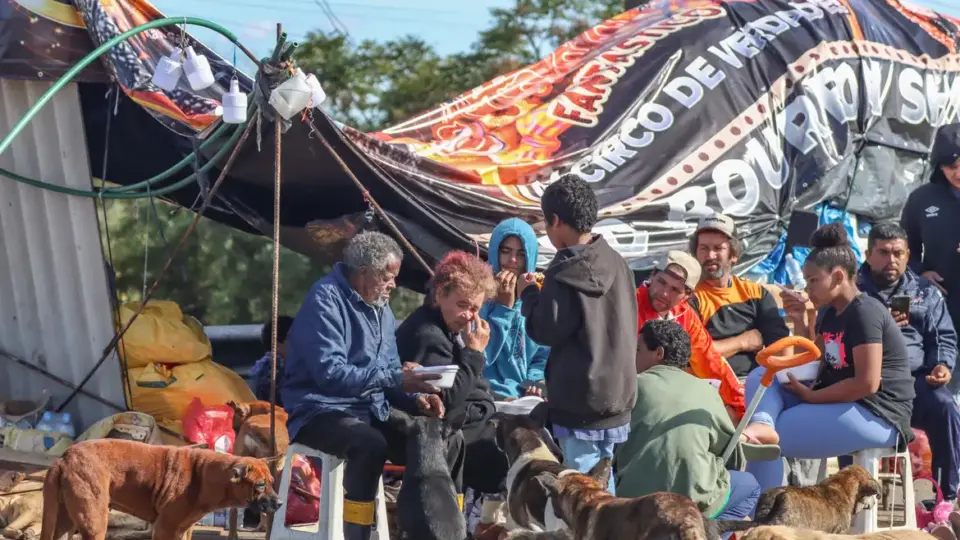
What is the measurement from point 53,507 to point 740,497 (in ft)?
8.94

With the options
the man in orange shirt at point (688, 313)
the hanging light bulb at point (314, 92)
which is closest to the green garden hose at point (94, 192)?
the hanging light bulb at point (314, 92)

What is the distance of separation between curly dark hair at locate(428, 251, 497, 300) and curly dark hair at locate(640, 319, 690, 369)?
781 mm

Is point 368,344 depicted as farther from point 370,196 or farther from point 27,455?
point 27,455

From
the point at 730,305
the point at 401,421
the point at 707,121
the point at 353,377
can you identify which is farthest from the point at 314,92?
the point at 707,121

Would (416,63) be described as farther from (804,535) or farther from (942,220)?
(804,535)

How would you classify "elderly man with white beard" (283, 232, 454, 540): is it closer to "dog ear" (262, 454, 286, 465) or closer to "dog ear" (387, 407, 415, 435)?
"dog ear" (387, 407, 415, 435)

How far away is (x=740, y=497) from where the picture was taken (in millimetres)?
5383

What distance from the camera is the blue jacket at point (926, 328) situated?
7.09m

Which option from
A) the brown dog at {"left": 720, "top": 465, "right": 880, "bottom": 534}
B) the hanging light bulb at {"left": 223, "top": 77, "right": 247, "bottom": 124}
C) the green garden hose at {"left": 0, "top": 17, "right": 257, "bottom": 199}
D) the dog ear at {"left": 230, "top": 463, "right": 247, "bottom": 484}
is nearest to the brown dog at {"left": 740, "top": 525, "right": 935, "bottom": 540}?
the brown dog at {"left": 720, "top": 465, "right": 880, "bottom": 534}

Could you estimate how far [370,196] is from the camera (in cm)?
727

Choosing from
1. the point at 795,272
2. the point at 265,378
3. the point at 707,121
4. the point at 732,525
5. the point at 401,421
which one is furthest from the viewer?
the point at 707,121

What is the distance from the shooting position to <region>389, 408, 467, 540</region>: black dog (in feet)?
18.0

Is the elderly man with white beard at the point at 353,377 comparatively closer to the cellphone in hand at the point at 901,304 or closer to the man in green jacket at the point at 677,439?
the man in green jacket at the point at 677,439

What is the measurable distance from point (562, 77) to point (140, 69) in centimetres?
324
